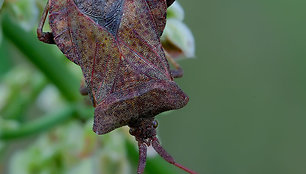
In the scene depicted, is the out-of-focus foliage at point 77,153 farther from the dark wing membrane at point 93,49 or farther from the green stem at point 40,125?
the dark wing membrane at point 93,49

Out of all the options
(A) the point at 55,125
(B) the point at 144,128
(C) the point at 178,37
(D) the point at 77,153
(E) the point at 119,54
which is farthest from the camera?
(A) the point at 55,125

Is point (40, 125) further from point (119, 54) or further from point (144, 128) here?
point (119, 54)

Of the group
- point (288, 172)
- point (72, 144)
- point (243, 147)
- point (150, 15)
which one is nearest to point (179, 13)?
point (150, 15)

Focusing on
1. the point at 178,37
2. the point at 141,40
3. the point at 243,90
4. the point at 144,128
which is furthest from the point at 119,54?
the point at 243,90

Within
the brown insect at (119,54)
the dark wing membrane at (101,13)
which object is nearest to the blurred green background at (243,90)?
the brown insect at (119,54)

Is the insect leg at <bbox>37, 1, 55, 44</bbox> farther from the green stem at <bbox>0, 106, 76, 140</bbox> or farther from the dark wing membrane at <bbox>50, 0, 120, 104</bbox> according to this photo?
the green stem at <bbox>0, 106, 76, 140</bbox>

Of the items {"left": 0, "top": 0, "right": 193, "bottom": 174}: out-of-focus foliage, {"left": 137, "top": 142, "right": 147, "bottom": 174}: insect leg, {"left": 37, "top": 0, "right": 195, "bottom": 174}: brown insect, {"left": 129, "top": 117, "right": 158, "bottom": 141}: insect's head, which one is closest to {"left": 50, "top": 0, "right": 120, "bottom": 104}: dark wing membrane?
{"left": 37, "top": 0, "right": 195, "bottom": 174}: brown insect

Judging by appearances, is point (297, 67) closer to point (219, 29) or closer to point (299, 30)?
point (299, 30)

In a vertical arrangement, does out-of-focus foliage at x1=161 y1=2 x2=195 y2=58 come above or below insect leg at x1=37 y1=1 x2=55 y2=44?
below
